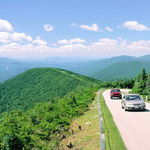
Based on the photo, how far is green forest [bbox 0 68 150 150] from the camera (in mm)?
9269

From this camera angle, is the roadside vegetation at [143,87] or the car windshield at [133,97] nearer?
the car windshield at [133,97]

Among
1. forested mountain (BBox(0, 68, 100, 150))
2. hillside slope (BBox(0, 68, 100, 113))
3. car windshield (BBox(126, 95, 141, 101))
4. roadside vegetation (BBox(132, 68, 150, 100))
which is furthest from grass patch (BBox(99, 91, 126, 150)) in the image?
hillside slope (BBox(0, 68, 100, 113))

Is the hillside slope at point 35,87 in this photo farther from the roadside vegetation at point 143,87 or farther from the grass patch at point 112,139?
the grass patch at point 112,139

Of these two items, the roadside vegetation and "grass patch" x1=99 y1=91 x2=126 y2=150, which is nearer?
"grass patch" x1=99 y1=91 x2=126 y2=150

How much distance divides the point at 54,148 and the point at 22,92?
400ft

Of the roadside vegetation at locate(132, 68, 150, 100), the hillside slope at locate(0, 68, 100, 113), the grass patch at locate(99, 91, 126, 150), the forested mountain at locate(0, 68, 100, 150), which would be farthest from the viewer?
the hillside slope at locate(0, 68, 100, 113)

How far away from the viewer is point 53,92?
117312mm

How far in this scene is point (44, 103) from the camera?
754 inches

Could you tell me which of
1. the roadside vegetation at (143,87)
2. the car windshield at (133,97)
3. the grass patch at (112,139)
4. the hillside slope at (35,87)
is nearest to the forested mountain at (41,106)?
the hillside slope at (35,87)

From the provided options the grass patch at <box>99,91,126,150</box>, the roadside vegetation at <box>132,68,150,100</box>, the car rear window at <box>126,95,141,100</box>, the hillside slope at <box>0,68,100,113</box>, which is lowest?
the hillside slope at <box>0,68,100,113</box>

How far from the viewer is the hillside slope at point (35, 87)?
107 m

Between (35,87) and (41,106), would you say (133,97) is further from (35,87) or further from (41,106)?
(35,87)

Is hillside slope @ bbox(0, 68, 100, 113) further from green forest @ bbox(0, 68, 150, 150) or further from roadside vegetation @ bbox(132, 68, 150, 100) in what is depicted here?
roadside vegetation @ bbox(132, 68, 150, 100)

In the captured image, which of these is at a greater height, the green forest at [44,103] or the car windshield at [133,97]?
the car windshield at [133,97]
